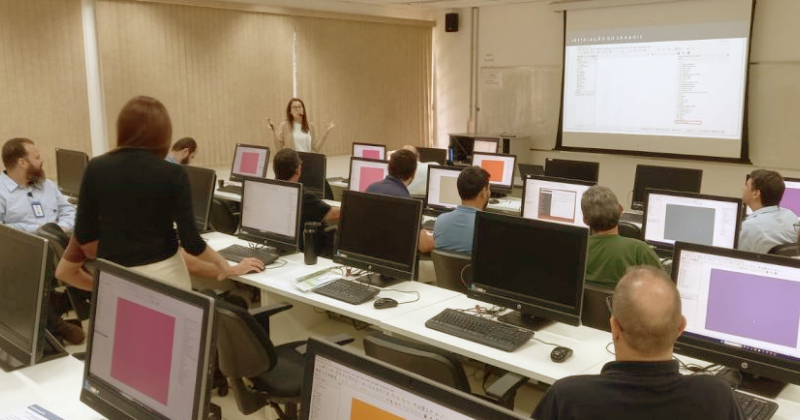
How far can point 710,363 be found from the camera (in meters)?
2.37

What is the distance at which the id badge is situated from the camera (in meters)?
4.48

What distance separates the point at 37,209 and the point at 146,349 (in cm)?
353

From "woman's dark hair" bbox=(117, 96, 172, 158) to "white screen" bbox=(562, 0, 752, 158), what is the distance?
21.0 ft

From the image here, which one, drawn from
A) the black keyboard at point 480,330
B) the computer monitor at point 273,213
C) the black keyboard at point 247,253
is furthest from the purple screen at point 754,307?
the black keyboard at point 247,253

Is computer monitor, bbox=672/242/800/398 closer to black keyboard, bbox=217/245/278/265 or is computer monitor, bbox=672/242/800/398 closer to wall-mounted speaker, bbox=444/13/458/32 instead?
black keyboard, bbox=217/245/278/265

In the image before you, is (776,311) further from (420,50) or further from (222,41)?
(420,50)

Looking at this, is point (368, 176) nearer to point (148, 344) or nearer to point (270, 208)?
point (270, 208)

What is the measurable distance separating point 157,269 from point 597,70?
22.2ft

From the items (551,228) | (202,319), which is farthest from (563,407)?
(551,228)

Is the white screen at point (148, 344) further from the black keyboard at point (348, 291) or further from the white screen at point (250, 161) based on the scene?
the white screen at point (250, 161)

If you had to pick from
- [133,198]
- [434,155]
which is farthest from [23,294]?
[434,155]

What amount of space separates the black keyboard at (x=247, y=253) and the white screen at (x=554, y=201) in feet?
6.67

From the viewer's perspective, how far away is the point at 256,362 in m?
2.54

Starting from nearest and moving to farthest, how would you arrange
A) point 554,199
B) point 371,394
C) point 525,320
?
point 371,394 → point 525,320 → point 554,199
